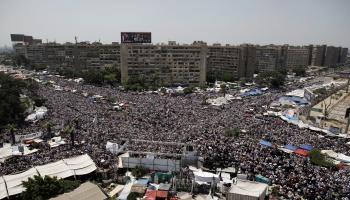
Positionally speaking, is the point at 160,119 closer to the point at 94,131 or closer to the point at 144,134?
the point at 144,134

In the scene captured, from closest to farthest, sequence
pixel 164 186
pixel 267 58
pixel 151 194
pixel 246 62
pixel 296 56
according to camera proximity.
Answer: pixel 151 194 → pixel 164 186 → pixel 246 62 → pixel 267 58 → pixel 296 56

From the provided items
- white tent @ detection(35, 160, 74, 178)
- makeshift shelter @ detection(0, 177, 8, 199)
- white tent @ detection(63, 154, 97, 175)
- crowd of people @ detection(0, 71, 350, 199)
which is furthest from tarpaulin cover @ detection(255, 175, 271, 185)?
makeshift shelter @ detection(0, 177, 8, 199)

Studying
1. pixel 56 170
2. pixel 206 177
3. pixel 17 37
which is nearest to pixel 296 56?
pixel 206 177

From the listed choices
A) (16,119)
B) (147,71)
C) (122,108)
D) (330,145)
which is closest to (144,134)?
(122,108)

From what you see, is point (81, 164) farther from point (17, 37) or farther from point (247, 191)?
point (17, 37)

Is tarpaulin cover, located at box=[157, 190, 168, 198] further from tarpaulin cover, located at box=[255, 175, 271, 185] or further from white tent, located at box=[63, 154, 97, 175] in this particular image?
tarpaulin cover, located at box=[255, 175, 271, 185]

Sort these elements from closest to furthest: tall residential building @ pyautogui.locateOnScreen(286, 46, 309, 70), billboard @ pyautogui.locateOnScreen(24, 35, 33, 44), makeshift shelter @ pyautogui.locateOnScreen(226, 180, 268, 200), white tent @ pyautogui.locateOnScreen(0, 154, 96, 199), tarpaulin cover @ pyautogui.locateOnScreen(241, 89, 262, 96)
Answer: makeshift shelter @ pyautogui.locateOnScreen(226, 180, 268, 200) → white tent @ pyautogui.locateOnScreen(0, 154, 96, 199) → tarpaulin cover @ pyautogui.locateOnScreen(241, 89, 262, 96) → tall residential building @ pyautogui.locateOnScreen(286, 46, 309, 70) → billboard @ pyautogui.locateOnScreen(24, 35, 33, 44)
